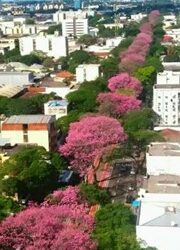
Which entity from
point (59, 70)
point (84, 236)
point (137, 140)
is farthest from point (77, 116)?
point (59, 70)

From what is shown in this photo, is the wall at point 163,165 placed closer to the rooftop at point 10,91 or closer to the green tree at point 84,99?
the green tree at point 84,99

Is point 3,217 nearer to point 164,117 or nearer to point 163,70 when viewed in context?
point 164,117

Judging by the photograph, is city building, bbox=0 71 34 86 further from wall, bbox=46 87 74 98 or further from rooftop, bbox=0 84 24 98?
wall, bbox=46 87 74 98

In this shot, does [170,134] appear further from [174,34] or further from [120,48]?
[174,34]

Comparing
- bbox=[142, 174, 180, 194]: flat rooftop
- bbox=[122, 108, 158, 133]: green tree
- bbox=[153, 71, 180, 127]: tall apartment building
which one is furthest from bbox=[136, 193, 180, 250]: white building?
bbox=[153, 71, 180, 127]: tall apartment building

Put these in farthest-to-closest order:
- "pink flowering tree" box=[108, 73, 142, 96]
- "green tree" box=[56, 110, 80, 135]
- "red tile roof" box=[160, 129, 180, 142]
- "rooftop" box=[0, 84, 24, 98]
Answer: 1. "pink flowering tree" box=[108, 73, 142, 96]
2. "rooftop" box=[0, 84, 24, 98]
3. "green tree" box=[56, 110, 80, 135]
4. "red tile roof" box=[160, 129, 180, 142]

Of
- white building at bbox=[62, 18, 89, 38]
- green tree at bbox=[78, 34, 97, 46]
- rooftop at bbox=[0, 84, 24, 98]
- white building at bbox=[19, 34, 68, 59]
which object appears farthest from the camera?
white building at bbox=[62, 18, 89, 38]
